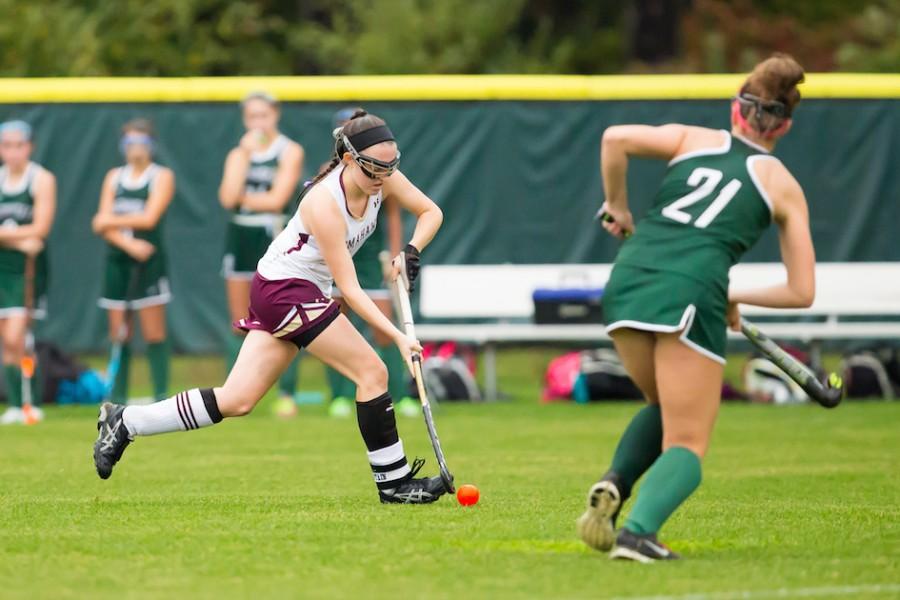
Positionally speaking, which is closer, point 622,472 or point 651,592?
point 651,592

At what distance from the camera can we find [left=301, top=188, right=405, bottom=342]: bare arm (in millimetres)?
7379

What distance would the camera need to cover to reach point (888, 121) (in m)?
15.8

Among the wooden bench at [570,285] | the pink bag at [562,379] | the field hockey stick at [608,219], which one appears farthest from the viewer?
the pink bag at [562,379]

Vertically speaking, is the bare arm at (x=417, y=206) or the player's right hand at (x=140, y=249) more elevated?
the bare arm at (x=417, y=206)

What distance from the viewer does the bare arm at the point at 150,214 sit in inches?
518

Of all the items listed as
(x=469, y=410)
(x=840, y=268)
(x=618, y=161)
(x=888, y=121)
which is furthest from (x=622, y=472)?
(x=888, y=121)

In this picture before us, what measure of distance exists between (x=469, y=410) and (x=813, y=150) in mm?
4518

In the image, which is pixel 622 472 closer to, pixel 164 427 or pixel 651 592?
pixel 651 592

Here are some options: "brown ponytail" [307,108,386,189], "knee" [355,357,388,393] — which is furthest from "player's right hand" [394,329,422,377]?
"brown ponytail" [307,108,386,189]

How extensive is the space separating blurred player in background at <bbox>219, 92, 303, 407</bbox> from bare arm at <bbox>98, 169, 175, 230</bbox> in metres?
0.48

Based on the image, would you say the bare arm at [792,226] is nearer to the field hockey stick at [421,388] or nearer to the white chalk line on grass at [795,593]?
the white chalk line on grass at [795,593]

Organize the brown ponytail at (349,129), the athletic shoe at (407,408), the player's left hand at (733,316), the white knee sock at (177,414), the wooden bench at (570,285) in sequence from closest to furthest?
Result: the player's left hand at (733,316)
the brown ponytail at (349,129)
the white knee sock at (177,414)
the athletic shoe at (407,408)
the wooden bench at (570,285)

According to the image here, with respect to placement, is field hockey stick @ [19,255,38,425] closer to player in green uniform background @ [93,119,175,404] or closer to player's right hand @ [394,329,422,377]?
player in green uniform background @ [93,119,175,404]

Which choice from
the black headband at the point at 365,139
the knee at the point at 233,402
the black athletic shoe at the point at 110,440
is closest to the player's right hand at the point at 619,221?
the black headband at the point at 365,139
